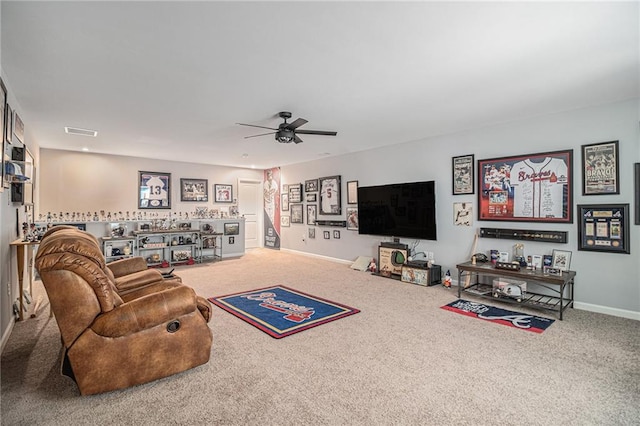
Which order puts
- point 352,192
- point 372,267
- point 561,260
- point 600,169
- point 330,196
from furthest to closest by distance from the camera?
point 330,196, point 352,192, point 372,267, point 561,260, point 600,169

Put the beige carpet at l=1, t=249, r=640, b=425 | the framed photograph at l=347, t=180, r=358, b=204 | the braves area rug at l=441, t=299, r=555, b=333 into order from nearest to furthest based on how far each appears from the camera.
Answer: the beige carpet at l=1, t=249, r=640, b=425, the braves area rug at l=441, t=299, r=555, b=333, the framed photograph at l=347, t=180, r=358, b=204

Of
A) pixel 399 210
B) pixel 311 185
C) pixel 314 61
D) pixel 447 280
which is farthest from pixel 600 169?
pixel 311 185

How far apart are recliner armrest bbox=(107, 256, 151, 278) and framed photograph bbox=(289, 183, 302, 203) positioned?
16.8ft

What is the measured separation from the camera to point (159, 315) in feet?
7.64

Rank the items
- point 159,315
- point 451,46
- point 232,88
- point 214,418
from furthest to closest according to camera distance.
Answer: point 232,88 < point 451,46 < point 159,315 < point 214,418

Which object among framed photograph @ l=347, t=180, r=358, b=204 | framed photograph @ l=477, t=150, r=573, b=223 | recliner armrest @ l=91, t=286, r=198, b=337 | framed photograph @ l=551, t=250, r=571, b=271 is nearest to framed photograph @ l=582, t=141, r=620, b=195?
framed photograph @ l=477, t=150, r=573, b=223

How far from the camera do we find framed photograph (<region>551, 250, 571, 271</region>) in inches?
162

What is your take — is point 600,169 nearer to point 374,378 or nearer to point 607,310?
point 607,310

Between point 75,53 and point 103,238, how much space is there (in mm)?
4974

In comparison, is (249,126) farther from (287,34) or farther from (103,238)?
(103,238)

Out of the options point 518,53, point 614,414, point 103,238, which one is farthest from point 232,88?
point 103,238

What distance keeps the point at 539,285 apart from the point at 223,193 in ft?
25.2

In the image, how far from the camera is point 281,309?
4.05 meters

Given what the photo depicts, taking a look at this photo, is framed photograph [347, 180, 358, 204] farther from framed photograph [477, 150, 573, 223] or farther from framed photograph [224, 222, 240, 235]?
framed photograph [224, 222, 240, 235]
